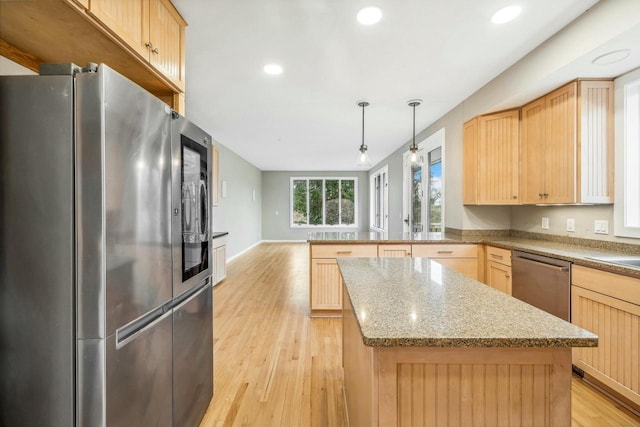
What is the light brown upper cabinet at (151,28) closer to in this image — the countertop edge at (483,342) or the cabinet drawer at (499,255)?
the countertop edge at (483,342)

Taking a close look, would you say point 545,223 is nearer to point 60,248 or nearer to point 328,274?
point 328,274

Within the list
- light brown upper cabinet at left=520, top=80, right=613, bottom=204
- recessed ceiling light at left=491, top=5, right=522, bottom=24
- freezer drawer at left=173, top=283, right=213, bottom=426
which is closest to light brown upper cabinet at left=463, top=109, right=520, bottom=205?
light brown upper cabinet at left=520, top=80, right=613, bottom=204

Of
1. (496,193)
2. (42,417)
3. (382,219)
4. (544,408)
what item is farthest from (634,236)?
(382,219)

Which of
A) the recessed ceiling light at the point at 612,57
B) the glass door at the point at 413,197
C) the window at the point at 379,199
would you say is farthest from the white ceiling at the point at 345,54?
the window at the point at 379,199

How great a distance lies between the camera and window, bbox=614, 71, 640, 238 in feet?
7.36

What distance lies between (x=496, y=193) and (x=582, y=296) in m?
1.44

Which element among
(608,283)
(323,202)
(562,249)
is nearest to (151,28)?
(608,283)

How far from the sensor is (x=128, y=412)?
1082mm

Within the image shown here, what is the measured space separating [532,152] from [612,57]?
100 centimetres

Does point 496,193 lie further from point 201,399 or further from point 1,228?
point 1,228

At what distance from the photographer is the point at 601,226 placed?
8.19 ft

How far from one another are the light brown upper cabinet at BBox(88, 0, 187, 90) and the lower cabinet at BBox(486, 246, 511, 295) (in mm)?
3061

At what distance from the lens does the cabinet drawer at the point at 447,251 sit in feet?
10.8

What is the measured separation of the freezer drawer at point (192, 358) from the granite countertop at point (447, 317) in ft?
2.71
